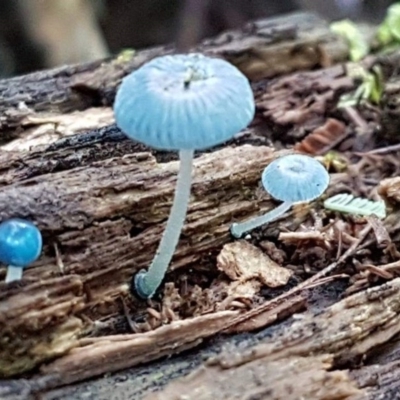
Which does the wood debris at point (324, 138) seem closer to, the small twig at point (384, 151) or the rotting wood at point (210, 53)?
the small twig at point (384, 151)

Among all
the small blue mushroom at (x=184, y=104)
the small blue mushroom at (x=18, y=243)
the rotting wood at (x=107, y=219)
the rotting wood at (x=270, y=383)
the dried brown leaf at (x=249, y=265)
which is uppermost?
the small blue mushroom at (x=184, y=104)

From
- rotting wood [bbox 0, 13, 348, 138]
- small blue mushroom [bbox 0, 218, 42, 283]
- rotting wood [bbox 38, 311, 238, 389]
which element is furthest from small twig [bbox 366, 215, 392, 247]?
small blue mushroom [bbox 0, 218, 42, 283]

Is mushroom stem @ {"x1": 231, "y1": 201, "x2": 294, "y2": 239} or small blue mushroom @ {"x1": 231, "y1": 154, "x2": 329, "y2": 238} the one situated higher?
small blue mushroom @ {"x1": 231, "y1": 154, "x2": 329, "y2": 238}

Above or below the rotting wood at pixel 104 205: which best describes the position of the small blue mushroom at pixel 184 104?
above

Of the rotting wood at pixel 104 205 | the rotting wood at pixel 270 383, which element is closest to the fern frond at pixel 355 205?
the rotting wood at pixel 104 205

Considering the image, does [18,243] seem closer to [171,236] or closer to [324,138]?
[171,236]

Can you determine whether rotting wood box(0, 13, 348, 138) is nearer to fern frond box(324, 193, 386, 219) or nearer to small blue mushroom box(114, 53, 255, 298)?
fern frond box(324, 193, 386, 219)

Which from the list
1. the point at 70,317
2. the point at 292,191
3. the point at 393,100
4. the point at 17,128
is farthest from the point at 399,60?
Answer: the point at 70,317
